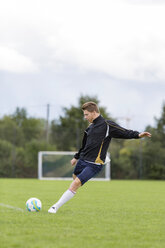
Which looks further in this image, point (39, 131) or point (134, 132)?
point (39, 131)

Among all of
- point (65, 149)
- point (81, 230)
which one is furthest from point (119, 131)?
point (65, 149)

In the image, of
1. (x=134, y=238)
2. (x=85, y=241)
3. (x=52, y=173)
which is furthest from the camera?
(x=52, y=173)

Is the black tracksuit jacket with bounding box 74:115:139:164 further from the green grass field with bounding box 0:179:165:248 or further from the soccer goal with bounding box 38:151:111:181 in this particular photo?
the soccer goal with bounding box 38:151:111:181

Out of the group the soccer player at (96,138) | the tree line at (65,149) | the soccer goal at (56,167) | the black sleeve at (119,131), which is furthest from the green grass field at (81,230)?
the tree line at (65,149)

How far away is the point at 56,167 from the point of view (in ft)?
87.0

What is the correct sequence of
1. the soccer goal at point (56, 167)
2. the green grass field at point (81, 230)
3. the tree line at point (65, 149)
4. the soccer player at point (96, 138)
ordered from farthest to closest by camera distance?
the tree line at point (65, 149)
the soccer goal at point (56, 167)
the soccer player at point (96, 138)
the green grass field at point (81, 230)

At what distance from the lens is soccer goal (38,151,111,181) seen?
2631 centimetres

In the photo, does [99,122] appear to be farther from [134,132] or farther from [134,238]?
[134,238]

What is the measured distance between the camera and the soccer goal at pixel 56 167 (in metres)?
26.3

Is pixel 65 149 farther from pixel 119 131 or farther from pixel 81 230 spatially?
pixel 81 230

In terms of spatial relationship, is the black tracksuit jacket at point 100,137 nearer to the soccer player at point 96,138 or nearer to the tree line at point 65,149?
the soccer player at point 96,138

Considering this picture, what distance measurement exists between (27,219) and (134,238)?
1.95 m

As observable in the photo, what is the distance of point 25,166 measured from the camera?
28.0 m

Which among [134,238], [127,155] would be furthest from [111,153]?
[134,238]
